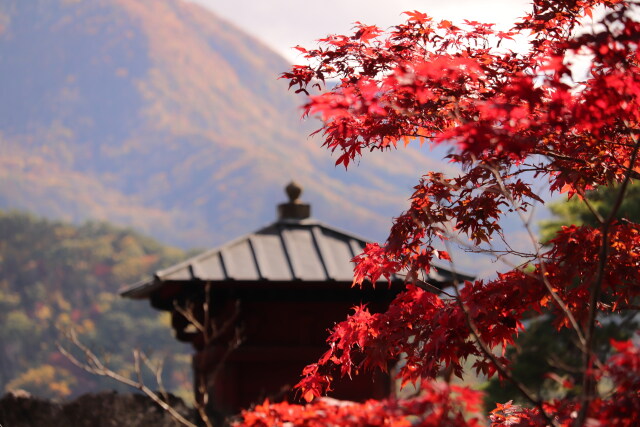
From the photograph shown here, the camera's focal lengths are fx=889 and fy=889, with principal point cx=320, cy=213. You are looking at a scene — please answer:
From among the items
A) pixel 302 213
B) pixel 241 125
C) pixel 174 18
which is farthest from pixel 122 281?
pixel 174 18

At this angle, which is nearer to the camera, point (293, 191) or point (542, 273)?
point (542, 273)

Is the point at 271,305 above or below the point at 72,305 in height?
below

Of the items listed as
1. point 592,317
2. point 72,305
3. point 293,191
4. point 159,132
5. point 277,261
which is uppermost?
point 159,132

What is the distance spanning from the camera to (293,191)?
30.2 ft

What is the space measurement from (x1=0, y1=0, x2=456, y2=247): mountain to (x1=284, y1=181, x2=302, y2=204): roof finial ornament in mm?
A: 120679

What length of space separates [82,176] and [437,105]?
14956 cm

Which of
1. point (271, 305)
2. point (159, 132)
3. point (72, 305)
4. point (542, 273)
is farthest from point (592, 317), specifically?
point (159, 132)

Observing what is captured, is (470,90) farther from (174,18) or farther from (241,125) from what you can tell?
(174,18)

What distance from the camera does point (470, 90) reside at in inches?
164

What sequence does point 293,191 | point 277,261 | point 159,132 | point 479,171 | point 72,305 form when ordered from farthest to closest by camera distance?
point 159,132, point 72,305, point 293,191, point 277,261, point 479,171

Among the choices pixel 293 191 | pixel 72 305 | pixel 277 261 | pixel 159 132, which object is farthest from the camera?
pixel 159 132

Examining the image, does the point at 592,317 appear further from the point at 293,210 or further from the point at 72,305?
the point at 72,305

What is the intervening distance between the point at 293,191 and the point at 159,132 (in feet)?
501

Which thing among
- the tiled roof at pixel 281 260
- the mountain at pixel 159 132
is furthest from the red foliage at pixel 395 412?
the mountain at pixel 159 132
